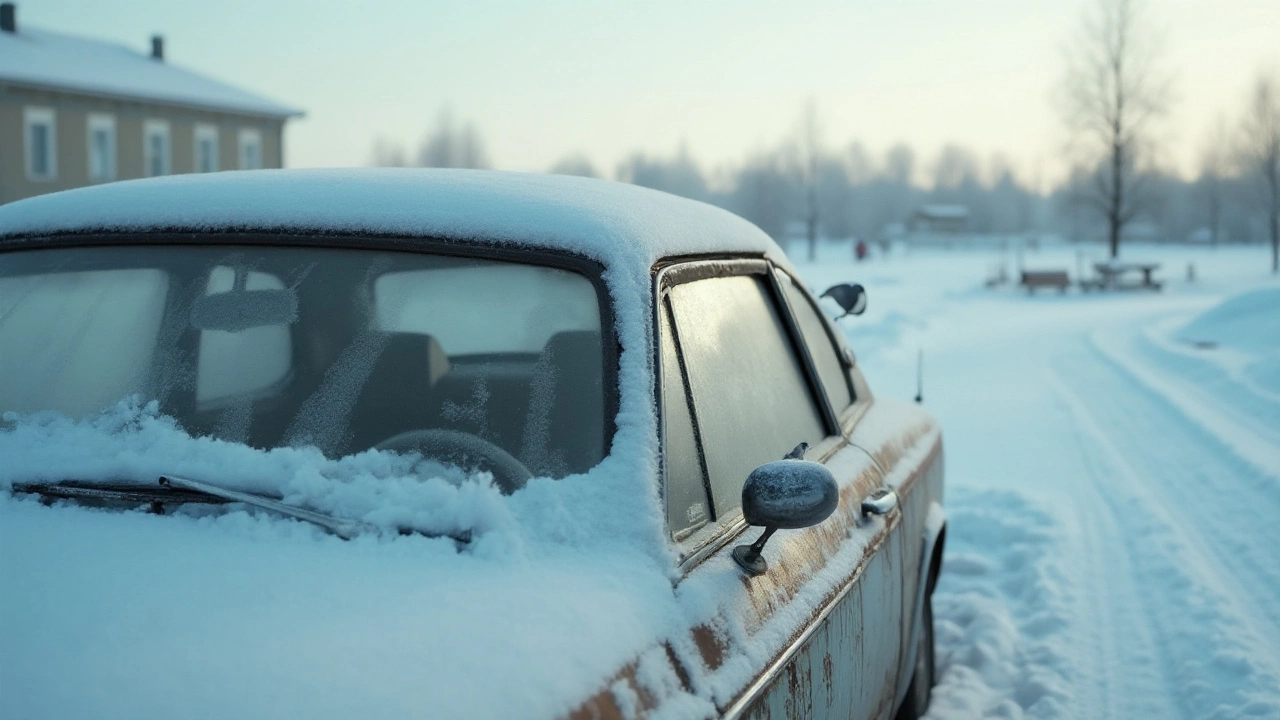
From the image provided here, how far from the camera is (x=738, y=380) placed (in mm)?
2613

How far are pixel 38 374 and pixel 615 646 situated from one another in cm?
144

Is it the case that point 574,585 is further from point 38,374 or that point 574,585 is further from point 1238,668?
point 1238,668

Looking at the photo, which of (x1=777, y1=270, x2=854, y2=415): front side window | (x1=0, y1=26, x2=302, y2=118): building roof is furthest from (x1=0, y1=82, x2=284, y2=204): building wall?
(x1=777, y1=270, x2=854, y2=415): front side window

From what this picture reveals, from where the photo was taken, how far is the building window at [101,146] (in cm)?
3719

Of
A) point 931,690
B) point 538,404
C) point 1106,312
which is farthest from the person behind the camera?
point 1106,312

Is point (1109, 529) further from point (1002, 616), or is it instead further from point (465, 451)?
point (465, 451)

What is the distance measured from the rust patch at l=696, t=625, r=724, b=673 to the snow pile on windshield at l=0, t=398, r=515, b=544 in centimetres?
33

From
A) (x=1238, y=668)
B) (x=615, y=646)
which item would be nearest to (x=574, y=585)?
(x=615, y=646)

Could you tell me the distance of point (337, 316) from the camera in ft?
7.55

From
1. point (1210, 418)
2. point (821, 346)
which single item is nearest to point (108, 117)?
point (1210, 418)

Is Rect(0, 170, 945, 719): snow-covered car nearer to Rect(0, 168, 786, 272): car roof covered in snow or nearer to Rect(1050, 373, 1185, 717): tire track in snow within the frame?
Rect(0, 168, 786, 272): car roof covered in snow

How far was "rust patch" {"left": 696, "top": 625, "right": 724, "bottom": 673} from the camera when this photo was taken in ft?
5.98

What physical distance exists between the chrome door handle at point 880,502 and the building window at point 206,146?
135ft

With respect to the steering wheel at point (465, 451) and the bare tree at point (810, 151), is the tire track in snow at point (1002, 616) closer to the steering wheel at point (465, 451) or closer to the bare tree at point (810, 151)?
the steering wheel at point (465, 451)
